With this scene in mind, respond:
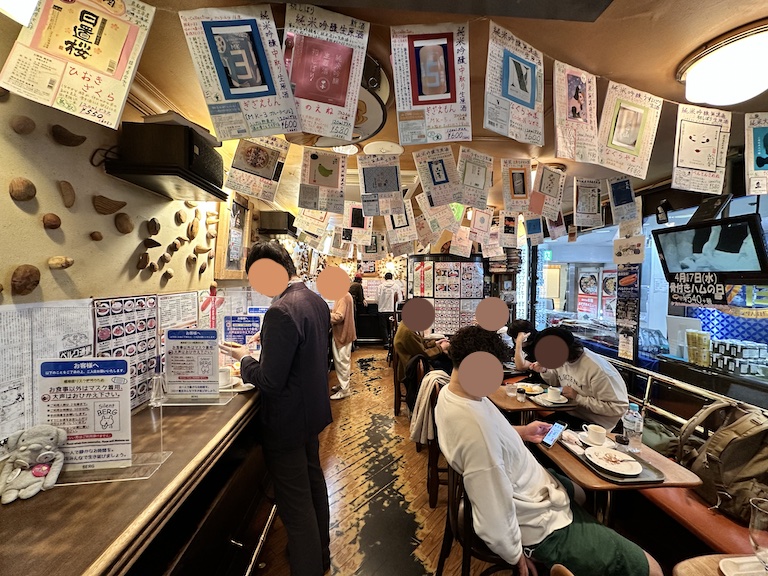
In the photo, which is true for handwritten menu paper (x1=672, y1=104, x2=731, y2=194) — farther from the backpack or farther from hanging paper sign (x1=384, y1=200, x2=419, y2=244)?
hanging paper sign (x1=384, y1=200, x2=419, y2=244)

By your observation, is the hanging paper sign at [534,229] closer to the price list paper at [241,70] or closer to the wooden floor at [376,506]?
the wooden floor at [376,506]

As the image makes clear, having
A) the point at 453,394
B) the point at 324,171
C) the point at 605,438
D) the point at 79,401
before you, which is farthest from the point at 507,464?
the point at 324,171

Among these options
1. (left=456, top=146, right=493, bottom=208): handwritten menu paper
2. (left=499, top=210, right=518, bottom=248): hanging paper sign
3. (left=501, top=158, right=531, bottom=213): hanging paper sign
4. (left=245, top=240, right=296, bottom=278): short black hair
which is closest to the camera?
(left=245, top=240, right=296, bottom=278): short black hair

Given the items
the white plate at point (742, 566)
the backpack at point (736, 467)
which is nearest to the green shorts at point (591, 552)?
the white plate at point (742, 566)

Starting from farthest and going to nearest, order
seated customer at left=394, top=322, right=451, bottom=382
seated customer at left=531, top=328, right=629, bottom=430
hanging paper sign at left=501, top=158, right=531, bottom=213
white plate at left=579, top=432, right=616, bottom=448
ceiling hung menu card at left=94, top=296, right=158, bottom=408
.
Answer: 1. seated customer at left=394, top=322, right=451, bottom=382
2. seated customer at left=531, top=328, right=629, bottom=430
3. hanging paper sign at left=501, top=158, right=531, bottom=213
4. white plate at left=579, top=432, right=616, bottom=448
5. ceiling hung menu card at left=94, top=296, right=158, bottom=408

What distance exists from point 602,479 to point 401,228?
2.13 metres

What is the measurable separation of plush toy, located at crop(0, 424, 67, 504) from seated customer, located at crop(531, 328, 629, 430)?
2.36 m

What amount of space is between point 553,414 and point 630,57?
240 cm

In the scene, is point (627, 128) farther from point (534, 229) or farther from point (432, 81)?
point (534, 229)

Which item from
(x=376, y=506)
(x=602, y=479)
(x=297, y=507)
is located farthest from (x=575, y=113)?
(x=376, y=506)

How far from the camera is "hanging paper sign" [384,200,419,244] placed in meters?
2.80

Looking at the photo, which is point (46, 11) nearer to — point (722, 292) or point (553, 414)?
point (553, 414)

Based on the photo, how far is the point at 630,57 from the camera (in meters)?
1.36

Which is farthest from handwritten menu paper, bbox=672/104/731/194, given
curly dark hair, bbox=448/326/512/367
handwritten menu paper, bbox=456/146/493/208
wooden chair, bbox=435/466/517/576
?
wooden chair, bbox=435/466/517/576
